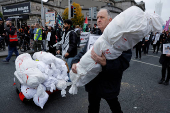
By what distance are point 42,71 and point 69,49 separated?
A: 1.06 metres

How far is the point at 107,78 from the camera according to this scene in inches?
58.0

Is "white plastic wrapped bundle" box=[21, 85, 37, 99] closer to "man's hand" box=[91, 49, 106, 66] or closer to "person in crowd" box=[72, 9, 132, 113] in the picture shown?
"person in crowd" box=[72, 9, 132, 113]

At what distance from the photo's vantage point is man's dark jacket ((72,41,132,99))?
1.30 m

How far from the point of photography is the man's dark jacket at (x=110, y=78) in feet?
4.25

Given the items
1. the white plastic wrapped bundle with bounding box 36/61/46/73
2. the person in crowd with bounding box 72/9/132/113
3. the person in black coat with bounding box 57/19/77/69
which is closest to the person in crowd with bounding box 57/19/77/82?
the person in black coat with bounding box 57/19/77/69

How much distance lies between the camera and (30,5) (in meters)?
20.8

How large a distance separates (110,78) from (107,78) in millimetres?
35

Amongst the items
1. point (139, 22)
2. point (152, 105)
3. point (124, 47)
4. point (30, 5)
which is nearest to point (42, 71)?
point (124, 47)

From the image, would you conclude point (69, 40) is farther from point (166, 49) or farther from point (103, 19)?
point (166, 49)

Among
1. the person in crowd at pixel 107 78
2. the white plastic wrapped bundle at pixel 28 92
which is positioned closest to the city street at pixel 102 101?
the white plastic wrapped bundle at pixel 28 92

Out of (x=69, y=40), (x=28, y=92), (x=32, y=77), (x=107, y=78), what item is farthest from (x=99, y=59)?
(x=69, y=40)

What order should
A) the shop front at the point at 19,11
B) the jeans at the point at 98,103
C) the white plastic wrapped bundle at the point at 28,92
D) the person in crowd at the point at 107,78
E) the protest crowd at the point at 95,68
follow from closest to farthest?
the protest crowd at the point at 95,68 → the person in crowd at the point at 107,78 → the jeans at the point at 98,103 → the white plastic wrapped bundle at the point at 28,92 → the shop front at the point at 19,11

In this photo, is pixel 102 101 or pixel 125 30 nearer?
pixel 125 30

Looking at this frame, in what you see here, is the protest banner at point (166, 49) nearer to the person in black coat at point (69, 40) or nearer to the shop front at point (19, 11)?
the person in black coat at point (69, 40)
